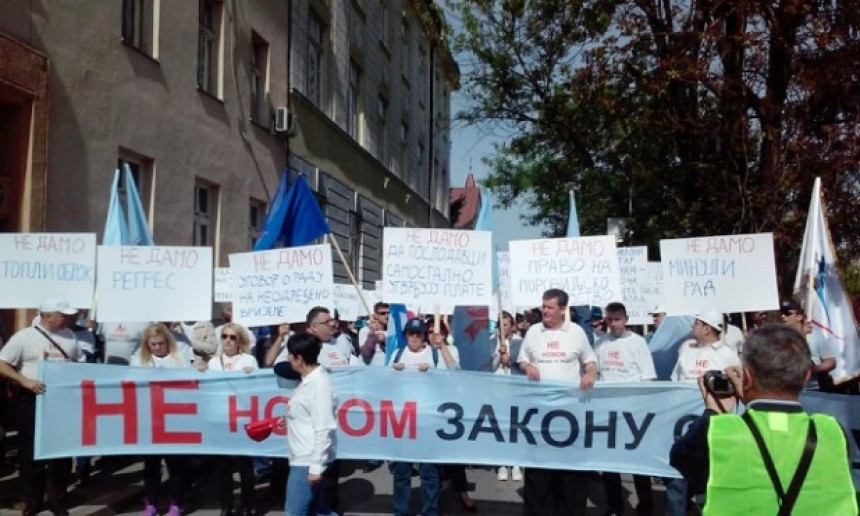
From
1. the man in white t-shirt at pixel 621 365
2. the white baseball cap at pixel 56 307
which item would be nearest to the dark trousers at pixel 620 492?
the man in white t-shirt at pixel 621 365

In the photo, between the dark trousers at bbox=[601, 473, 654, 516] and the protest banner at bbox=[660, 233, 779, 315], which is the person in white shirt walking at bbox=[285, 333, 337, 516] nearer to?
the dark trousers at bbox=[601, 473, 654, 516]

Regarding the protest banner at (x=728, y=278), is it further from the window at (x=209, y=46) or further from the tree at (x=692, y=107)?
the window at (x=209, y=46)

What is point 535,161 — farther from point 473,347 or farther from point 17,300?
point 17,300

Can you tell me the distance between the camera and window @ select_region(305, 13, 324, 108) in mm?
20953

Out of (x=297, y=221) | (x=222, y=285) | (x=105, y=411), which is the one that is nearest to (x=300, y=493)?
(x=105, y=411)

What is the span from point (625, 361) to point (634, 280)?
327 cm

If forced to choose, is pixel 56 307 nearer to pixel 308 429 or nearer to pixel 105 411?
pixel 105 411

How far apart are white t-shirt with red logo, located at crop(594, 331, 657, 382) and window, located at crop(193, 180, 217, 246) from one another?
8976 millimetres

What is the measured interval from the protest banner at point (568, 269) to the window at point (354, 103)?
1626 cm

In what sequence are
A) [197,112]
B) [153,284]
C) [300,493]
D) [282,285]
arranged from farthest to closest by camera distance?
1. [197,112]
2. [282,285]
3. [153,284]
4. [300,493]

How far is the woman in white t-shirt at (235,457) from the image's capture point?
7629mm

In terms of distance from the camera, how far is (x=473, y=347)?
33.7 ft

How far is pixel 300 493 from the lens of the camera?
5527 mm

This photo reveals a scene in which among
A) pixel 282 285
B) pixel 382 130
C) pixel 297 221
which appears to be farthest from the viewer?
pixel 382 130
